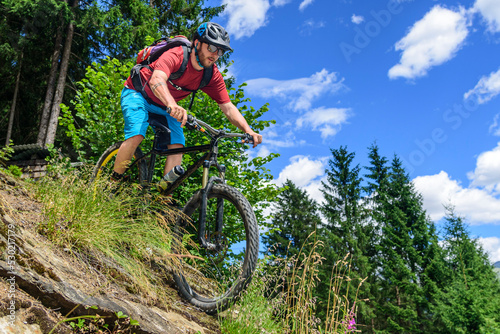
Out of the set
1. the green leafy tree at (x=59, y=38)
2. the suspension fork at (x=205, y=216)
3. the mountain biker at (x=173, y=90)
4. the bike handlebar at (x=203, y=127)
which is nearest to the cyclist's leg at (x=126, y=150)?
the mountain biker at (x=173, y=90)

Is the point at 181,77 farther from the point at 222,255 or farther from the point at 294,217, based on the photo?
the point at 294,217

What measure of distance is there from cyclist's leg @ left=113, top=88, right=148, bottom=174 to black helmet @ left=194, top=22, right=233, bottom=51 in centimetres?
97

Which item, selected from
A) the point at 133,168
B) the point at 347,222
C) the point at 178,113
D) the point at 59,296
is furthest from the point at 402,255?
the point at 59,296

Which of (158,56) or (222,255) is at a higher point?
(158,56)

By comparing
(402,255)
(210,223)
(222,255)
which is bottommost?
(402,255)

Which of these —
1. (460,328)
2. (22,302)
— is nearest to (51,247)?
(22,302)

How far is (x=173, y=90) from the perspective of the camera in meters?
3.86

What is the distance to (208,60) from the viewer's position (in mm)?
3623

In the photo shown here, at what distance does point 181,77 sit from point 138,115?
23.6 inches

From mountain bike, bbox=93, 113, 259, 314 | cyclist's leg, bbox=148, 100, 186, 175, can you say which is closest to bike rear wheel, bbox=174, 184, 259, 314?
mountain bike, bbox=93, 113, 259, 314

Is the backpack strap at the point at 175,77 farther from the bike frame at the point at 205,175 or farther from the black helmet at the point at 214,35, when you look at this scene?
the bike frame at the point at 205,175

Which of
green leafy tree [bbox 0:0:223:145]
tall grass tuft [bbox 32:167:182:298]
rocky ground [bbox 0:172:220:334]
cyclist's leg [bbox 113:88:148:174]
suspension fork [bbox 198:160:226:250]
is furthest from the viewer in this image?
green leafy tree [bbox 0:0:223:145]

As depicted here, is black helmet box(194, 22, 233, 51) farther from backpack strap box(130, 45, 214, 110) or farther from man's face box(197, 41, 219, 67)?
backpack strap box(130, 45, 214, 110)

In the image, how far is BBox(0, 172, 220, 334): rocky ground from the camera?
6.18 feet
